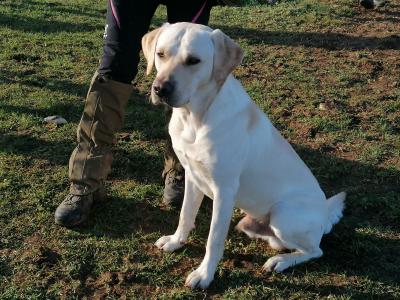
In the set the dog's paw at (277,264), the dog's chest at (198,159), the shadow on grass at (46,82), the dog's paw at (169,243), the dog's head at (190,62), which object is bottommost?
the dog's paw at (169,243)

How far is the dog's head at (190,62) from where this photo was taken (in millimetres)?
2297

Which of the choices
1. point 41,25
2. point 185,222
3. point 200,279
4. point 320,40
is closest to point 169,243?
point 185,222

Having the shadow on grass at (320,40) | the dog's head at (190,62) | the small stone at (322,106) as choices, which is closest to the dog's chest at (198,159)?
the dog's head at (190,62)

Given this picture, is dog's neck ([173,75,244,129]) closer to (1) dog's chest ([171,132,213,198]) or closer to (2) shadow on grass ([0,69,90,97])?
(1) dog's chest ([171,132,213,198])

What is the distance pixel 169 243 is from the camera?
9.50ft

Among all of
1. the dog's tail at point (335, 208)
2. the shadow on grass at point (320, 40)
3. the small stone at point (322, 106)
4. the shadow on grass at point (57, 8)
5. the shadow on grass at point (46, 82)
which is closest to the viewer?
the dog's tail at point (335, 208)

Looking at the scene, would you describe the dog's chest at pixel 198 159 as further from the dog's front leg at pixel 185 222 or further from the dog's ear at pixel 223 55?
the dog's ear at pixel 223 55

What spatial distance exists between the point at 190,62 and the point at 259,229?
3.66ft

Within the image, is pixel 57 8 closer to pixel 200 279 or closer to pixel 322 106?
pixel 322 106

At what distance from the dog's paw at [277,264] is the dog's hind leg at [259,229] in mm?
114

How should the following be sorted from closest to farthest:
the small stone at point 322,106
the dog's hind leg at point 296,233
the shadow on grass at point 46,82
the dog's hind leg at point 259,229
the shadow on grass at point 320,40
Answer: the dog's hind leg at point 296,233 < the dog's hind leg at point 259,229 < the small stone at point 322,106 < the shadow on grass at point 46,82 < the shadow on grass at point 320,40

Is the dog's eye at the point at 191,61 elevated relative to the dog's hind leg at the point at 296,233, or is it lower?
elevated

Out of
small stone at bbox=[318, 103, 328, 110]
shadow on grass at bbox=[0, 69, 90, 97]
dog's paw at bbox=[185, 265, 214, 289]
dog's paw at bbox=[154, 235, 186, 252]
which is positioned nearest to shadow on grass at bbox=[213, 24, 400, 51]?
small stone at bbox=[318, 103, 328, 110]

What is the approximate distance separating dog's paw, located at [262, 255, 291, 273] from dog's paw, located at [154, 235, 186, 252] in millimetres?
481
